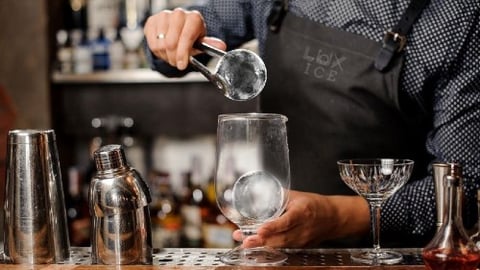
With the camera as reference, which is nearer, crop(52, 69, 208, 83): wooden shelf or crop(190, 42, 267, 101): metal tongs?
crop(190, 42, 267, 101): metal tongs

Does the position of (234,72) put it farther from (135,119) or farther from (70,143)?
(70,143)

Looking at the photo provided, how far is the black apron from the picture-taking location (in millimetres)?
1675

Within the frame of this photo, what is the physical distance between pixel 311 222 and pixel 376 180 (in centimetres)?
19

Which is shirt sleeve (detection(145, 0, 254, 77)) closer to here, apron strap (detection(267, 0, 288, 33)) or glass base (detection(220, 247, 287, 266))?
apron strap (detection(267, 0, 288, 33))

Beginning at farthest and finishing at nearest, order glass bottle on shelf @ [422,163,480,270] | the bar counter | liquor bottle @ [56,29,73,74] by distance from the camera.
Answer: liquor bottle @ [56,29,73,74], the bar counter, glass bottle on shelf @ [422,163,480,270]

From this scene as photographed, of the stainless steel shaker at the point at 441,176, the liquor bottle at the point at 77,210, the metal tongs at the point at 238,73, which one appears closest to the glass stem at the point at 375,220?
the stainless steel shaker at the point at 441,176

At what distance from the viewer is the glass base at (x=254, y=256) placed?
114 centimetres

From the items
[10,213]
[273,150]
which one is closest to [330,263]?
[273,150]

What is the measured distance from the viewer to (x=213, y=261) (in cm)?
118

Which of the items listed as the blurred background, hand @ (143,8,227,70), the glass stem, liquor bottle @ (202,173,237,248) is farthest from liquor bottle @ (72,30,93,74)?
the glass stem

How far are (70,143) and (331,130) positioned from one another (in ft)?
5.42

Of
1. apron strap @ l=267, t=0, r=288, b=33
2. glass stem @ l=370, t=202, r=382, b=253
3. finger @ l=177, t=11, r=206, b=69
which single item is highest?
apron strap @ l=267, t=0, r=288, b=33

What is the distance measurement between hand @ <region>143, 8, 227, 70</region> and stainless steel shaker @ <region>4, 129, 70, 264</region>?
0.35m

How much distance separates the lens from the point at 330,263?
45.4 inches
